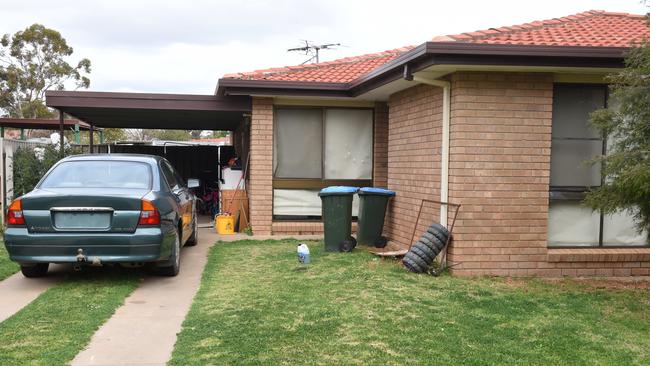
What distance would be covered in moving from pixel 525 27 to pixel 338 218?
382 cm

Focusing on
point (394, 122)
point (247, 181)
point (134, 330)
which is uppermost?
point (394, 122)

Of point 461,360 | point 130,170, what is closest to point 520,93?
point 461,360

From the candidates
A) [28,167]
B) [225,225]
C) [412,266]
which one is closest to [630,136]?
[412,266]

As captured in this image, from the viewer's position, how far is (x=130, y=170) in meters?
7.45

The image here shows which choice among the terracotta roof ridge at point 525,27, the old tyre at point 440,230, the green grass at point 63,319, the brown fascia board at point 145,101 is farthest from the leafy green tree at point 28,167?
the terracotta roof ridge at point 525,27

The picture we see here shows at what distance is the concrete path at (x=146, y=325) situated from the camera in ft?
14.8

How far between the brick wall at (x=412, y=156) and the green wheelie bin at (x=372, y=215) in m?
0.28

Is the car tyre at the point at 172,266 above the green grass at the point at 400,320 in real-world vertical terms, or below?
above

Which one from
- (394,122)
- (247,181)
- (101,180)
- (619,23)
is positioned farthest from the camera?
(247,181)

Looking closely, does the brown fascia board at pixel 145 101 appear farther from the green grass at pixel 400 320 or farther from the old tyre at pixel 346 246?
the green grass at pixel 400 320

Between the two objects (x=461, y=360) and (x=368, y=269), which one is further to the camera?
(x=368, y=269)

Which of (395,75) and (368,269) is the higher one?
(395,75)

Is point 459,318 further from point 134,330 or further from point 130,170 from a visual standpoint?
point 130,170

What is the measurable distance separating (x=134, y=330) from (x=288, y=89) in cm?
640
